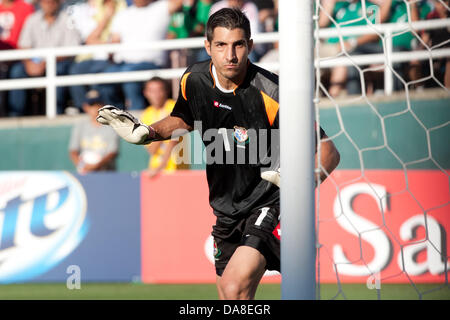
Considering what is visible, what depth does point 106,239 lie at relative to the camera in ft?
24.2

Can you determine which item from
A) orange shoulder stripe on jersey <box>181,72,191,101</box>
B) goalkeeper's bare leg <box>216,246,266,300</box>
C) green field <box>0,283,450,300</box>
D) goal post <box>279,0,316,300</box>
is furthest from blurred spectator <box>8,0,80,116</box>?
goal post <box>279,0,316,300</box>

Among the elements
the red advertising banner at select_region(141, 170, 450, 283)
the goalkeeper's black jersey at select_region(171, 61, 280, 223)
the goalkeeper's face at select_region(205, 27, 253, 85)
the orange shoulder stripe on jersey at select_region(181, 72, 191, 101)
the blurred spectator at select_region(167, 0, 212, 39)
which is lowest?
the red advertising banner at select_region(141, 170, 450, 283)

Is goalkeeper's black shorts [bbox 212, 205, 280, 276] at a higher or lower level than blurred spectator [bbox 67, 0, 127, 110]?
lower

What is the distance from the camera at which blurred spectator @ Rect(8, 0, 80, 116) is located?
8.61 meters

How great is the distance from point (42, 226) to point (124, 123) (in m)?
4.01

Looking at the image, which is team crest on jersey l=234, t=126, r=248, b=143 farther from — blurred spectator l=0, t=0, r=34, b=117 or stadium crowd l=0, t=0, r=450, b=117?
blurred spectator l=0, t=0, r=34, b=117

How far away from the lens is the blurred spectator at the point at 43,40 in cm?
861

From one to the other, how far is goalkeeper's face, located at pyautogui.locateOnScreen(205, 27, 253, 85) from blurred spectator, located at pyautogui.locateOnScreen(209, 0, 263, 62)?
3.81 meters

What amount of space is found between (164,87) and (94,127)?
876 mm

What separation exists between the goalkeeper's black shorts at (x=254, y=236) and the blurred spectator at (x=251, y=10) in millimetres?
3895

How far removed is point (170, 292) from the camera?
6691 mm

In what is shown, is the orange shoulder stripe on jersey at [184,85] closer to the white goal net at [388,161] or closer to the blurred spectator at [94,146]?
the white goal net at [388,161]

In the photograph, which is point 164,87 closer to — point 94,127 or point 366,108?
point 94,127
